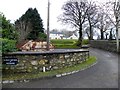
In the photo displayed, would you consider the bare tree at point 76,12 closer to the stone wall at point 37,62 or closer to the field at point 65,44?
the field at point 65,44

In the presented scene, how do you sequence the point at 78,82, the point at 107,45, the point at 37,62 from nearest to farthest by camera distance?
the point at 78,82 < the point at 37,62 < the point at 107,45

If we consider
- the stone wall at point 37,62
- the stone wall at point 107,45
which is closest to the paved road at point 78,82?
the stone wall at point 37,62

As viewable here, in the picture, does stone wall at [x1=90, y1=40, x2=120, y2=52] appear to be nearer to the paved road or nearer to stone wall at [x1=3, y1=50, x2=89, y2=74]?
stone wall at [x1=3, y1=50, x2=89, y2=74]

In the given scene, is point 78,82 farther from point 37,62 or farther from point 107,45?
point 107,45

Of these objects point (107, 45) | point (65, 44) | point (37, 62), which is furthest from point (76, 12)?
point (37, 62)

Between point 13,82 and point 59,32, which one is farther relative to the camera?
point 59,32

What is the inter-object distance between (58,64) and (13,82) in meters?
3.64

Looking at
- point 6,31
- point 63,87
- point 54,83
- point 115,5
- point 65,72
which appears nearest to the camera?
point 63,87

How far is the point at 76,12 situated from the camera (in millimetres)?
46250

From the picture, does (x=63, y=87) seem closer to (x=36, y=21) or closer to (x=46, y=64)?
(x=46, y=64)

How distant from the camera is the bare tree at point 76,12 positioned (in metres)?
46.0

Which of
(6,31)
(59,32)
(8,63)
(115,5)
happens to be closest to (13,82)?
(8,63)

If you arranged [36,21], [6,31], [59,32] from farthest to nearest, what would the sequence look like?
[59,32]
[36,21]
[6,31]

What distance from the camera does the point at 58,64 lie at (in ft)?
46.3
